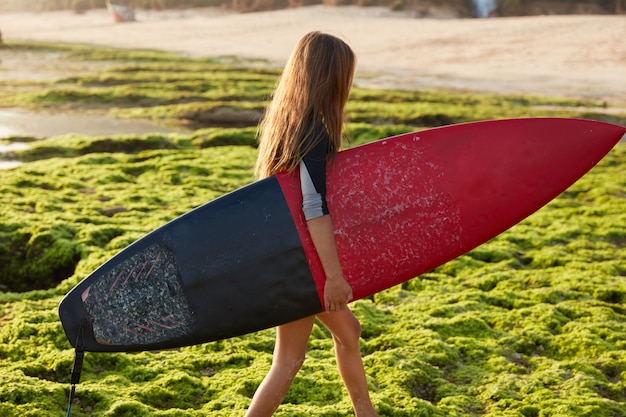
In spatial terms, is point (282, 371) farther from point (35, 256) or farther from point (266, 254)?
point (35, 256)

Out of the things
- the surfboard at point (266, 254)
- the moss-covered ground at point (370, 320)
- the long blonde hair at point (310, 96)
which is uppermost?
the long blonde hair at point (310, 96)

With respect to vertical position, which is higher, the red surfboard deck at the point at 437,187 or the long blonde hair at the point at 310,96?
the long blonde hair at the point at 310,96

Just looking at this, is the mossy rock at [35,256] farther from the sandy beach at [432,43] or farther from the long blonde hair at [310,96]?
the sandy beach at [432,43]

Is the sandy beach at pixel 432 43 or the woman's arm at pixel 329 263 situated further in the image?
the sandy beach at pixel 432 43

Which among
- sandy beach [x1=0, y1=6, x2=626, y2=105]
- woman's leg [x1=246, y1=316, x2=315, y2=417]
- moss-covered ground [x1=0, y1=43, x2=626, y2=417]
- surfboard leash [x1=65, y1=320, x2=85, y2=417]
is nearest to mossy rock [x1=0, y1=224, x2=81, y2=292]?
moss-covered ground [x1=0, y1=43, x2=626, y2=417]

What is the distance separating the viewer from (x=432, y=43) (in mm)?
31781

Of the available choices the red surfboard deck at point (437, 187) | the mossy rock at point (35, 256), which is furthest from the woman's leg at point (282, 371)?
the mossy rock at point (35, 256)

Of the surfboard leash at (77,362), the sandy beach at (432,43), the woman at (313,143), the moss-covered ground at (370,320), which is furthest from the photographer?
the sandy beach at (432,43)

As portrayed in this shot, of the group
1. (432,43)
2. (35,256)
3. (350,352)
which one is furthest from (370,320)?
(432,43)

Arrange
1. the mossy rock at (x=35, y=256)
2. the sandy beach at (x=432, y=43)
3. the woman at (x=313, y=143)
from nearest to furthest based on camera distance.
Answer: the woman at (x=313, y=143), the mossy rock at (x=35, y=256), the sandy beach at (x=432, y=43)

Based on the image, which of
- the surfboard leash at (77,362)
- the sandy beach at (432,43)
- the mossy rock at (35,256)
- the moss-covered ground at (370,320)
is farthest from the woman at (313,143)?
the sandy beach at (432,43)

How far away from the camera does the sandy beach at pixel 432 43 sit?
22.9 metres

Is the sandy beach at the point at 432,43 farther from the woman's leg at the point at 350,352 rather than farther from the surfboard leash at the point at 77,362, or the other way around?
the surfboard leash at the point at 77,362

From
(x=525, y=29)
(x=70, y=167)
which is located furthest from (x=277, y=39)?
(x=70, y=167)
